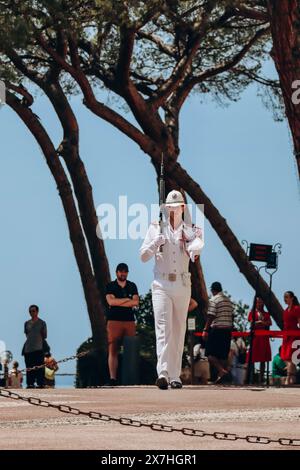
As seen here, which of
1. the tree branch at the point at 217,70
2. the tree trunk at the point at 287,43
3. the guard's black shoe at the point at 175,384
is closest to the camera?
the guard's black shoe at the point at 175,384

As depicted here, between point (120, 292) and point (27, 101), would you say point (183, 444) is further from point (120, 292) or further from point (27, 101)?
point (27, 101)

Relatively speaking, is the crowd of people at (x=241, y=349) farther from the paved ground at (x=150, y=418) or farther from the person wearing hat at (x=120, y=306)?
the paved ground at (x=150, y=418)

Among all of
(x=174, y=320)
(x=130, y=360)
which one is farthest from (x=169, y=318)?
(x=130, y=360)

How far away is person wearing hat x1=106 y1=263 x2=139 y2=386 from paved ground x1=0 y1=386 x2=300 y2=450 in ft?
11.1

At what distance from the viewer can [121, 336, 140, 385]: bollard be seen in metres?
21.6

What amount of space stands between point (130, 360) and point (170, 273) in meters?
4.66

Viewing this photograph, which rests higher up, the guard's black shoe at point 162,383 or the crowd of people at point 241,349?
the crowd of people at point 241,349

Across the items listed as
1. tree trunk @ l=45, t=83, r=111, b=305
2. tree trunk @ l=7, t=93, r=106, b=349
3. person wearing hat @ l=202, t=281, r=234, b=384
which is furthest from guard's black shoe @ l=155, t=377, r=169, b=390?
tree trunk @ l=45, t=83, r=111, b=305

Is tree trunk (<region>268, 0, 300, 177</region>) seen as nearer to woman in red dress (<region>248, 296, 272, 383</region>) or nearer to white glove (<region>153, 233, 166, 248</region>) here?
woman in red dress (<region>248, 296, 272, 383</region>)

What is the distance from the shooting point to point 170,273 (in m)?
17.7

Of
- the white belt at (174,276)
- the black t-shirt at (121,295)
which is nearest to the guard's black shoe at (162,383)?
the white belt at (174,276)

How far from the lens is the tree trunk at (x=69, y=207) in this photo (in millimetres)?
31500

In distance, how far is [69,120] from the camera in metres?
32.3

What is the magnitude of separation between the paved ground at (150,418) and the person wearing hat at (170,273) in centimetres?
57
